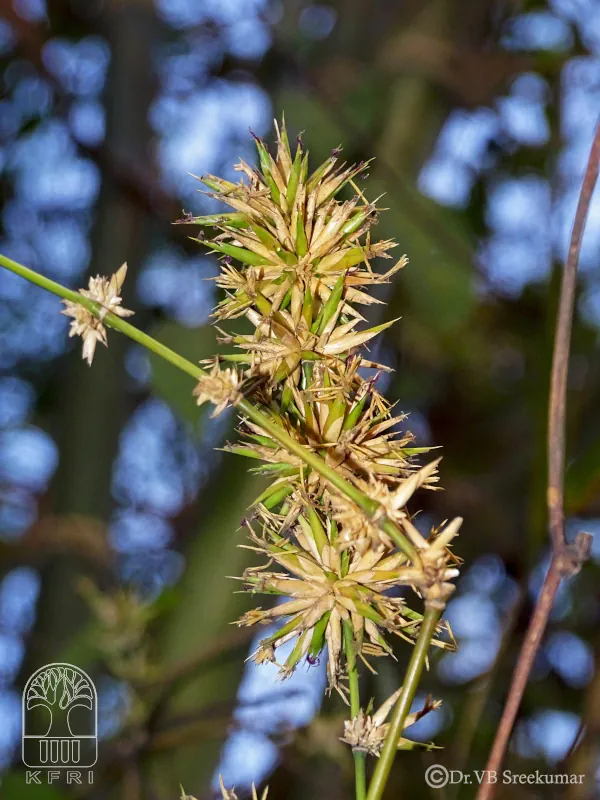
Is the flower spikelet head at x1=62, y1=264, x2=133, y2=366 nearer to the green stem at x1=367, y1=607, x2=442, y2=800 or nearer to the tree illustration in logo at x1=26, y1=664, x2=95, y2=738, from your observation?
the green stem at x1=367, y1=607, x2=442, y2=800

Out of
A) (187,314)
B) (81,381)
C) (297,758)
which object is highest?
(187,314)

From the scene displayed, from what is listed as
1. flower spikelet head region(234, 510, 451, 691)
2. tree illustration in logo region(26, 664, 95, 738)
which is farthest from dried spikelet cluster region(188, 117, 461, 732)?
tree illustration in logo region(26, 664, 95, 738)

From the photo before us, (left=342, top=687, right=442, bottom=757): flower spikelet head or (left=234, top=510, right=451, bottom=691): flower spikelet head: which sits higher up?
(left=234, top=510, right=451, bottom=691): flower spikelet head

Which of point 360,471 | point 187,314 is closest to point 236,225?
point 360,471

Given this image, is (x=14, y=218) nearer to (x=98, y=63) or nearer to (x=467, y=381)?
(x=98, y=63)

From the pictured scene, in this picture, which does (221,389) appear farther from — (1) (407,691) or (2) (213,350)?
(2) (213,350)
